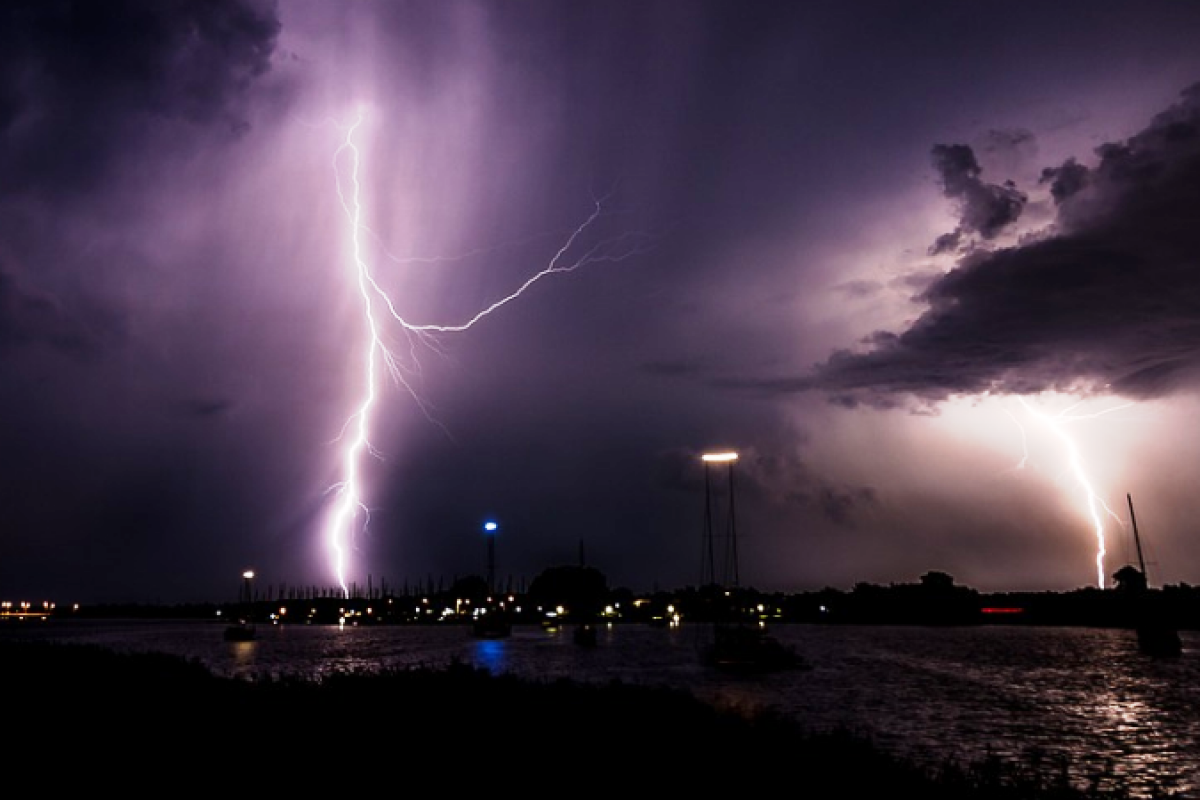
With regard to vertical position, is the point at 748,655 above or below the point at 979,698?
above

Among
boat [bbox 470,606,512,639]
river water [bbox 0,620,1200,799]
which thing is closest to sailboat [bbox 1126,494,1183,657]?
river water [bbox 0,620,1200,799]

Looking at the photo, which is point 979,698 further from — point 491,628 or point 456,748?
point 491,628

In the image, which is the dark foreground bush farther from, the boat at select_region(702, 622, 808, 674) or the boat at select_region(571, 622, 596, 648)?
the boat at select_region(571, 622, 596, 648)

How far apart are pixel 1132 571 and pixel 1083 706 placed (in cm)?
8508

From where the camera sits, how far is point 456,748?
17.0 metres

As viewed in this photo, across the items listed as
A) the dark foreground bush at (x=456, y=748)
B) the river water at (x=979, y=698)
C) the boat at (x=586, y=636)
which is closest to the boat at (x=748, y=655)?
the river water at (x=979, y=698)

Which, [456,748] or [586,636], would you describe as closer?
[456,748]

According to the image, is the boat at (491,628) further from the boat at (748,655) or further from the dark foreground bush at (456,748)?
the dark foreground bush at (456,748)

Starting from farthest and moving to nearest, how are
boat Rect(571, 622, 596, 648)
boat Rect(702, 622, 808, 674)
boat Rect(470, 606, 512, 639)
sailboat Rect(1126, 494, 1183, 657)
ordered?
boat Rect(470, 606, 512, 639), boat Rect(571, 622, 596, 648), sailboat Rect(1126, 494, 1183, 657), boat Rect(702, 622, 808, 674)

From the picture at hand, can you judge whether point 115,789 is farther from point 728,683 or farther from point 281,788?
point 728,683

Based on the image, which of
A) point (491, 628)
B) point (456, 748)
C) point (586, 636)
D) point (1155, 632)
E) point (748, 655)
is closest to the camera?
point (456, 748)

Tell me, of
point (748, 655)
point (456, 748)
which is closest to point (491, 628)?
point (748, 655)

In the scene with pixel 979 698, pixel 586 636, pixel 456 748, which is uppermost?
pixel 456 748

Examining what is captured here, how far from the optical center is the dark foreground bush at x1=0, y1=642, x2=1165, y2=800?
1493cm
